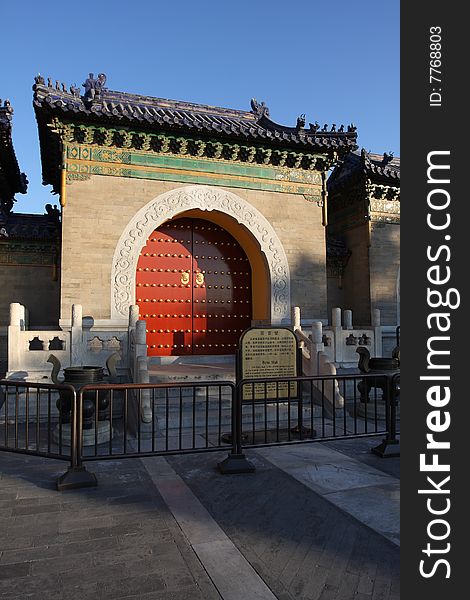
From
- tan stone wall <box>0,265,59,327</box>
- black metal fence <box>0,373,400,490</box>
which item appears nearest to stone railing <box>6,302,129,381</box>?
black metal fence <box>0,373,400,490</box>

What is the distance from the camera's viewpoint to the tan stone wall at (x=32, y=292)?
1141cm

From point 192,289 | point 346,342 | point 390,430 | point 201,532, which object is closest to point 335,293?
point 346,342

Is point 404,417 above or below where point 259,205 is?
below

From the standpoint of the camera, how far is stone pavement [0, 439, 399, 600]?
2.52m

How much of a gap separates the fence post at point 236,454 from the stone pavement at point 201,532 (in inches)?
3.1

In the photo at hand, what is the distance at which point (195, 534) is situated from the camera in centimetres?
317

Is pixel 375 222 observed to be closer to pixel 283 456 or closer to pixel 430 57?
pixel 283 456

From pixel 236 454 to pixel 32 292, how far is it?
8981 mm

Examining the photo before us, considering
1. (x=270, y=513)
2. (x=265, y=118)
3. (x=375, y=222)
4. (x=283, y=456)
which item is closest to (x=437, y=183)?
(x=270, y=513)

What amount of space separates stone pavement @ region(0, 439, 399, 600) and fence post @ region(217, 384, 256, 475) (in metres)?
0.08

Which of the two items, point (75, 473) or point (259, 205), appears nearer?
point (75, 473)

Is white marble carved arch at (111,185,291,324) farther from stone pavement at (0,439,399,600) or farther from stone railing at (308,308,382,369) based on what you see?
stone pavement at (0,439,399,600)

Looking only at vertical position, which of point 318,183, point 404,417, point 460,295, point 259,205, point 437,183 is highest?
point 318,183

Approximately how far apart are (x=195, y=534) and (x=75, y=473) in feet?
5.24
